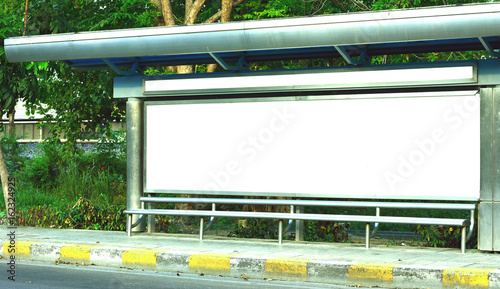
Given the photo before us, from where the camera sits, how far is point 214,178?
994cm

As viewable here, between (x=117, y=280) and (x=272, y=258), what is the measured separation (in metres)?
1.72

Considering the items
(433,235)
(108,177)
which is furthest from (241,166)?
(108,177)

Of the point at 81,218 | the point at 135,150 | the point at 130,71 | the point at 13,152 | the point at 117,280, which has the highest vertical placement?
the point at 130,71

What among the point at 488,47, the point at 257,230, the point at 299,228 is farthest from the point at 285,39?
the point at 257,230

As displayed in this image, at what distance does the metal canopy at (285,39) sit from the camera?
25.1 ft

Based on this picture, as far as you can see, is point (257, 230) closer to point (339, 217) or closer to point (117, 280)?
point (339, 217)

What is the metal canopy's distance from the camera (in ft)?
25.1

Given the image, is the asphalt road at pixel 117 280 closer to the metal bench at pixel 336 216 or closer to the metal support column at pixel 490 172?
the metal bench at pixel 336 216

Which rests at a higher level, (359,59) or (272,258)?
(359,59)

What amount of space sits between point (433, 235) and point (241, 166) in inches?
A: 111

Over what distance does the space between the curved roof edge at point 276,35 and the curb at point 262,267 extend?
265cm

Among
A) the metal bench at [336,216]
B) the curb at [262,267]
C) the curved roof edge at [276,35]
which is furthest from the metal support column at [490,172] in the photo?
the curb at [262,267]

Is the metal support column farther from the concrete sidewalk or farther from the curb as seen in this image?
the curb

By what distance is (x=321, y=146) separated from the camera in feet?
30.6
